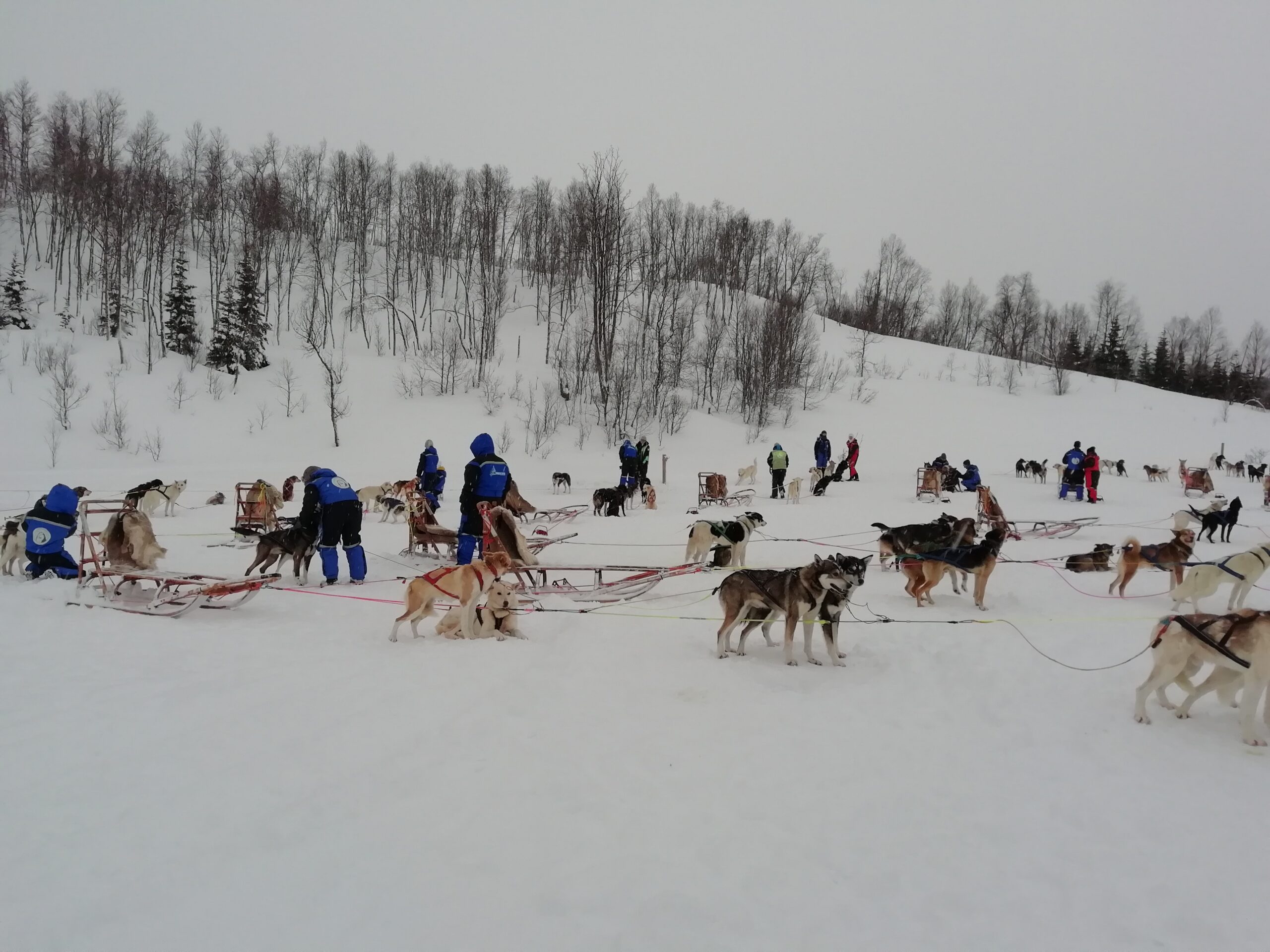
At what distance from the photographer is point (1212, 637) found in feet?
13.1

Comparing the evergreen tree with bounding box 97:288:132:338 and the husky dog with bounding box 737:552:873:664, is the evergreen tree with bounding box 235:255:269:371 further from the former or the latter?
the husky dog with bounding box 737:552:873:664

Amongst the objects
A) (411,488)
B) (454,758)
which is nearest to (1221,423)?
(411,488)

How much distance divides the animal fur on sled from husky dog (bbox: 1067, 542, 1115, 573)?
700cm

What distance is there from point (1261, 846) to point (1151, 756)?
32.4 inches

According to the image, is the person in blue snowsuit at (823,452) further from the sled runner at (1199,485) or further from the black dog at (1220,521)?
the black dog at (1220,521)

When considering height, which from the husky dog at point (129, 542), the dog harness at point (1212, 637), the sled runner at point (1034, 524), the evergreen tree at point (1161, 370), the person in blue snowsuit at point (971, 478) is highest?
the evergreen tree at point (1161, 370)

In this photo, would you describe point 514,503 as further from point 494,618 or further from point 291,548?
point 494,618

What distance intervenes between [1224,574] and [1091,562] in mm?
2343

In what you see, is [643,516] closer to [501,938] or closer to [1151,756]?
[1151,756]

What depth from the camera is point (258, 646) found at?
5414 millimetres

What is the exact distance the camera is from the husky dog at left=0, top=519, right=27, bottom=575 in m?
7.50

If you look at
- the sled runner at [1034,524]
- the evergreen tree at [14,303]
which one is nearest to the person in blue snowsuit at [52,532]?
the sled runner at [1034,524]

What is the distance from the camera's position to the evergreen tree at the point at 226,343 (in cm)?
2769

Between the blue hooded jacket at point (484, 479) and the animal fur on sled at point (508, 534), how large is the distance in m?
0.27
